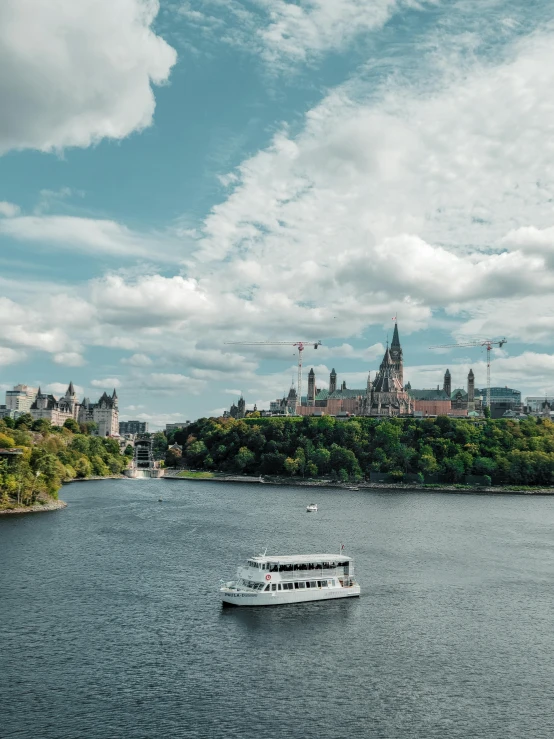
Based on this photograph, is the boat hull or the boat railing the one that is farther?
the boat railing

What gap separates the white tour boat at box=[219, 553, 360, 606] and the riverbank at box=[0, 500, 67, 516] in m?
68.2

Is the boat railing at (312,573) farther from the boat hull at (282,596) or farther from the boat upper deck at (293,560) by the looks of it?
the boat hull at (282,596)

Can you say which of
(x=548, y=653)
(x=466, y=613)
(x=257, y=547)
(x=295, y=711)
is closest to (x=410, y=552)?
(x=257, y=547)

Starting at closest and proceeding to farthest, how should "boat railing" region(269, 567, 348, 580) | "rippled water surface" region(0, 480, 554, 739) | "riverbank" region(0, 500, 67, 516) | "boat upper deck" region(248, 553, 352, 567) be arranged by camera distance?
1. "rippled water surface" region(0, 480, 554, 739)
2. "boat upper deck" region(248, 553, 352, 567)
3. "boat railing" region(269, 567, 348, 580)
4. "riverbank" region(0, 500, 67, 516)

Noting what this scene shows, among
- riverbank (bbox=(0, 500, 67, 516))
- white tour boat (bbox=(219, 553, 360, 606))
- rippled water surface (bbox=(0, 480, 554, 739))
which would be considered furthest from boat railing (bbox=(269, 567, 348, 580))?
riverbank (bbox=(0, 500, 67, 516))

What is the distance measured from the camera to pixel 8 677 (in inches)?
2119

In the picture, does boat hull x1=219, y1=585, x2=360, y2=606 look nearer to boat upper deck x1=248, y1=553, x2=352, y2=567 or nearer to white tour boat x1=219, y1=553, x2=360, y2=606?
white tour boat x1=219, y1=553, x2=360, y2=606

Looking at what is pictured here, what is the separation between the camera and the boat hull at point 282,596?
76.4 metres

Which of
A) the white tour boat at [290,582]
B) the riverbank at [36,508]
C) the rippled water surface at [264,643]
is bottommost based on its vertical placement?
the rippled water surface at [264,643]

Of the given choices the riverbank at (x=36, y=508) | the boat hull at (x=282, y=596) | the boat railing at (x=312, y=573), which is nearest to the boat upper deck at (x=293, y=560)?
the boat railing at (x=312, y=573)

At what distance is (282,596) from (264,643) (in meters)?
14.7

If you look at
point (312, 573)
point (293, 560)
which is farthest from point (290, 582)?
point (312, 573)

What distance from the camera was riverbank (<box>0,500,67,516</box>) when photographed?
5219 inches

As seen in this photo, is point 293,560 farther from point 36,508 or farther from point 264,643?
point 36,508
